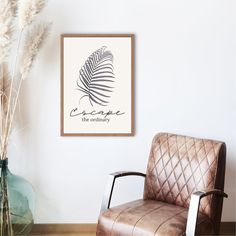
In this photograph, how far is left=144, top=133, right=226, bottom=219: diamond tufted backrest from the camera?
2350 millimetres

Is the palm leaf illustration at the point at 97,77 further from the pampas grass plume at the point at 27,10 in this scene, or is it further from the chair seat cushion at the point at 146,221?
the chair seat cushion at the point at 146,221

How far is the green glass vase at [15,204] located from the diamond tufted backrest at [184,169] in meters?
0.87

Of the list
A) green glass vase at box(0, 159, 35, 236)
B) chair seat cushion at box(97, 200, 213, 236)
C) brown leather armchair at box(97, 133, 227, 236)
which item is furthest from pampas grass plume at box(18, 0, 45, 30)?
chair seat cushion at box(97, 200, 213, 236)

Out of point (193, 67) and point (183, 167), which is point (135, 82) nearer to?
point (193, 67)

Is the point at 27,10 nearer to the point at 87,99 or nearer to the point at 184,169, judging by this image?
the point at 87,99

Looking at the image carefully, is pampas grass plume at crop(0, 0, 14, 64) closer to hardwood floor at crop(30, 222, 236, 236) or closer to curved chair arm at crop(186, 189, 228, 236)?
hardwood floor at crop(30, 222, 236, 236)

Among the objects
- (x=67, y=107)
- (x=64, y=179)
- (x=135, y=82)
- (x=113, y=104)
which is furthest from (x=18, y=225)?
(x=135, y=82)

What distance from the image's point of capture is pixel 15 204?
2709mm

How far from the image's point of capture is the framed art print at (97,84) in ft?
9.25

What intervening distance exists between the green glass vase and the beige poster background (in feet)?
1.69

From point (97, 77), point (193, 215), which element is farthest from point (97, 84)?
point (193, 215)

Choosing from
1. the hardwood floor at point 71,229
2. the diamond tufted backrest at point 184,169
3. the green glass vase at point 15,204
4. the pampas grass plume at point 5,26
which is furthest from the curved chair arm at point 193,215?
the pampas grass plume at point 5,26

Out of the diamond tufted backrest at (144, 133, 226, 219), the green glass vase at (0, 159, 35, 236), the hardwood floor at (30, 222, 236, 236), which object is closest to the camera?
the diamond tufted backrest at (144, 133, 226, 219)

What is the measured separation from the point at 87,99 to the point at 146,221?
42.5 inches
